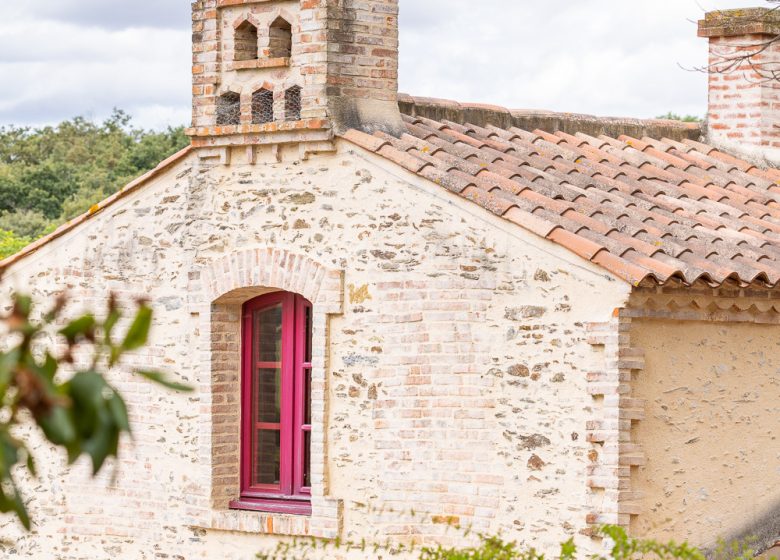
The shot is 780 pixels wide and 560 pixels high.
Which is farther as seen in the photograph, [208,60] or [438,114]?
[438,114]

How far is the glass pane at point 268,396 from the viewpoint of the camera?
375 inches

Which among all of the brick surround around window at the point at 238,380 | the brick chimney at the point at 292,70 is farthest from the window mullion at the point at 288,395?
the brick chimney at the point at 292,70

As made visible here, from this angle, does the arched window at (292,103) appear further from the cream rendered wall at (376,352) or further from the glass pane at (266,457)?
the glass pane at (266,457)

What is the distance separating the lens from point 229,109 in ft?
31.8

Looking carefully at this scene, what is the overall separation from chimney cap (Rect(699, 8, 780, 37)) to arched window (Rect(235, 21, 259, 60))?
17.8 feet

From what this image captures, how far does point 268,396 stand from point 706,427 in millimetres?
3197

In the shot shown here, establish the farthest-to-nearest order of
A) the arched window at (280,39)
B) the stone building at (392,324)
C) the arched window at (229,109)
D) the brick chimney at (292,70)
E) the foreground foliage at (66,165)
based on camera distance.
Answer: the foreground foliage at (66,165) → the arched window at (229,109) → the arched window at (280,39) → the brick chimney at (292,70) → the stone building at (392,324)

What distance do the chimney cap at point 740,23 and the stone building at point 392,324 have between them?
9.68 ft

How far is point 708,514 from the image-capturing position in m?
8.85

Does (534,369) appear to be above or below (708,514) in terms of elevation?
above

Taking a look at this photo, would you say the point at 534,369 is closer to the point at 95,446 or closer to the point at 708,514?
the point at 708,514

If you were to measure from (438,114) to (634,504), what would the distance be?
12.7 feet

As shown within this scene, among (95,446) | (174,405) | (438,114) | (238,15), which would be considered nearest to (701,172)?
(438,114)

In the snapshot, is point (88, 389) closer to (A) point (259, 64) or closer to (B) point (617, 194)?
(A) point (259, 64)
